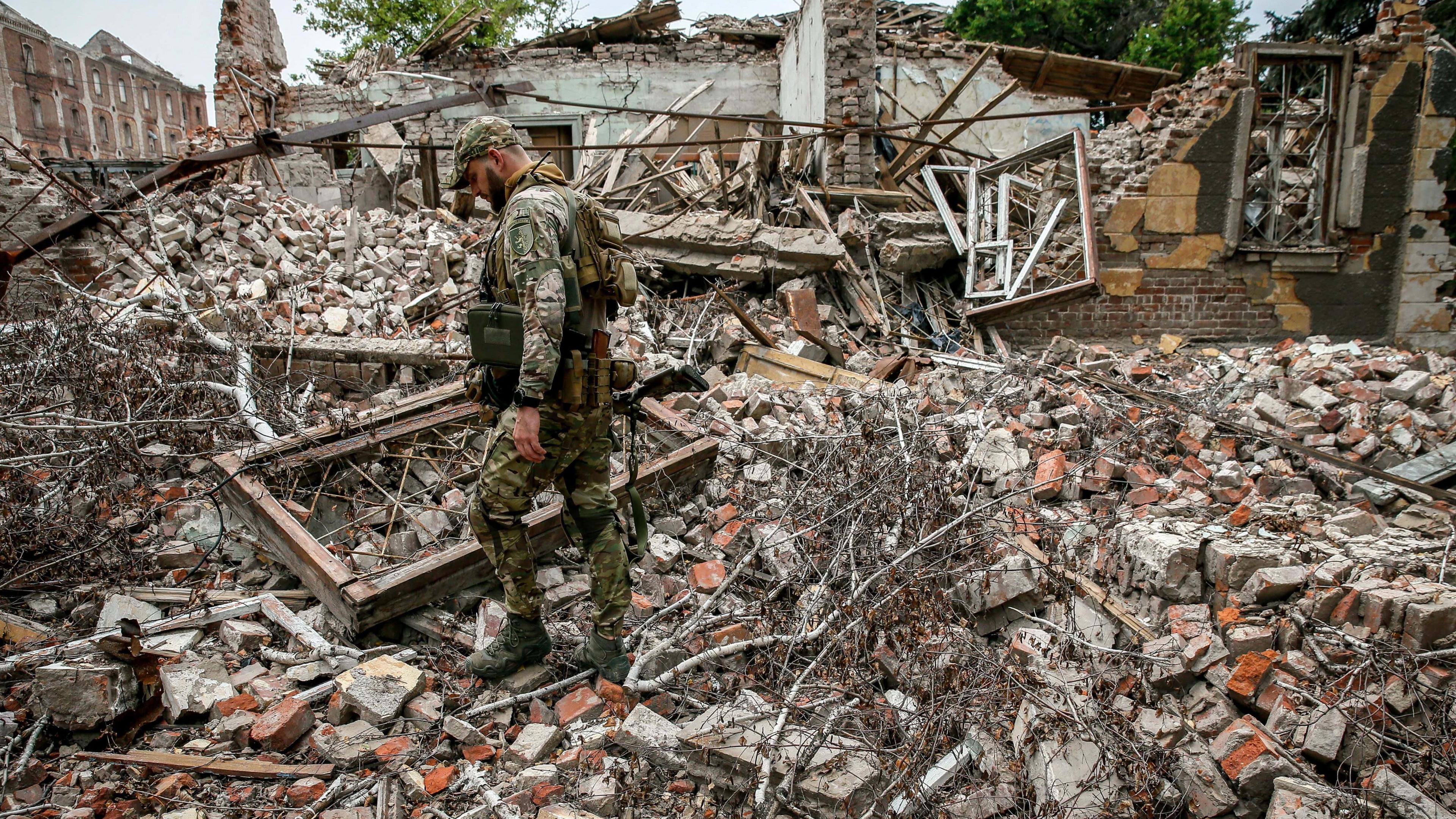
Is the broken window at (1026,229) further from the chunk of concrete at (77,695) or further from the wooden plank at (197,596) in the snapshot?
the chunk of concrete at (77,695)

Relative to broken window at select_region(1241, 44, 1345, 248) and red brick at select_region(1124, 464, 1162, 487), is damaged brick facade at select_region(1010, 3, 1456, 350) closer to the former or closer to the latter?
broken window at select_region(1241, 44, 1345, 248)

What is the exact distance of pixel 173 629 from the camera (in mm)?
2992

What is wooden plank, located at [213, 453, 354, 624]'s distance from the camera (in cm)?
A: 294

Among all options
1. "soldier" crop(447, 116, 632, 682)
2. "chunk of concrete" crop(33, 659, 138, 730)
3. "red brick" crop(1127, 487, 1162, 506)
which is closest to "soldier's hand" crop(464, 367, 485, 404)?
"soldier" crop(447, 116, 632, 682)

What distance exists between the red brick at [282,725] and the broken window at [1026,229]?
7.03 m

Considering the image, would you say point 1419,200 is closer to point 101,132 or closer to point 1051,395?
point 1051,395

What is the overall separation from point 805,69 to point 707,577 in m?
9.38

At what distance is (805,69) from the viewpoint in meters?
10.8

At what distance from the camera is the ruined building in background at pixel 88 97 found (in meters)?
28.6

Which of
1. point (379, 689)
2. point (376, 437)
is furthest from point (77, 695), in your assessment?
point (376, 437)

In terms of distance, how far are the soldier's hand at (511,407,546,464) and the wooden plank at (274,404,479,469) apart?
1.64 metres

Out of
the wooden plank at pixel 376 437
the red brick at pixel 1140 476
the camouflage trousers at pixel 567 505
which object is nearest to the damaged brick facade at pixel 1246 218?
the red brick at pixel 1140 476

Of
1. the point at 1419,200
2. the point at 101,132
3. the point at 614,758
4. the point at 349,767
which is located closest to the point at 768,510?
the point at 614,758

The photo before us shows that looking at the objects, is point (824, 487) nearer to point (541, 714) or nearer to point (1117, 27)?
point (541, 714)
